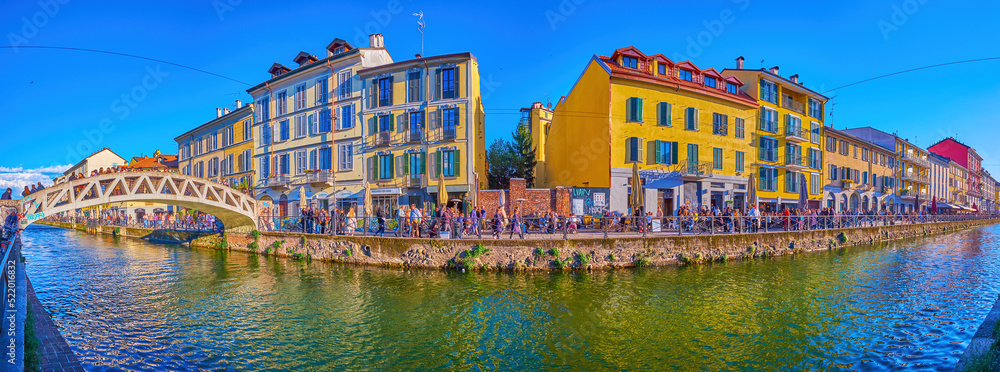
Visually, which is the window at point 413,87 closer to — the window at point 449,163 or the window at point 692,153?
the window at point 449,163

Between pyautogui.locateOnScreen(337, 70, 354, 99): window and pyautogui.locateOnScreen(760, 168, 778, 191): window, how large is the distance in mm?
28874

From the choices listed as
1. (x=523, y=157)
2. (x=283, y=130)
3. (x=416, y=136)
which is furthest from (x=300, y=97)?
(x=523, y=157)

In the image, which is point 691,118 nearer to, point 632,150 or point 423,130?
point 632,150

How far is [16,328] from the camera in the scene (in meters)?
4.42

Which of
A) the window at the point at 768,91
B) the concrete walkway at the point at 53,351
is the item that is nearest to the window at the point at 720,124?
the window at the point at 768,91

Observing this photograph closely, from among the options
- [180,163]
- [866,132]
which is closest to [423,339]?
[180,163]

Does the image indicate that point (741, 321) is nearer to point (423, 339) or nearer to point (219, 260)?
point (423, 339)

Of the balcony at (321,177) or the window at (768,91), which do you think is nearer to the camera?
the balcony at (321,177)

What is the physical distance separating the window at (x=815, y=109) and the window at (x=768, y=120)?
6.70 metres

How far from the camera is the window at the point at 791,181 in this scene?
112 ft

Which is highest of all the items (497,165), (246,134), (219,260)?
(246,134)

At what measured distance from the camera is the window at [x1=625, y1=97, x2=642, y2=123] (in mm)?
25625

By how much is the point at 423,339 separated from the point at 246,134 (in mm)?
33849

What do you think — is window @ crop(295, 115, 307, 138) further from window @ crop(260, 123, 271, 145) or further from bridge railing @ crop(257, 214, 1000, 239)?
bridge railing @ crop(257, 214, 1000, 239)
